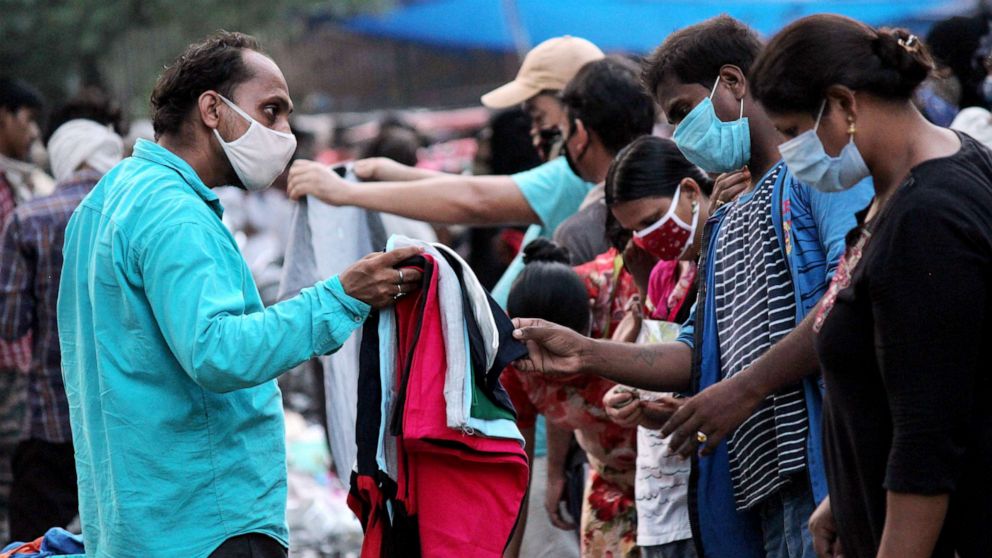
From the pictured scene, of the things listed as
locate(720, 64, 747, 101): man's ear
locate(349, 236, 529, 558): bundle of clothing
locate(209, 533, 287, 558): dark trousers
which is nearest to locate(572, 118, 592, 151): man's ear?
locate(720, 64, 747, 101): man's ear

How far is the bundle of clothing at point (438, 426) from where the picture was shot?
3367 mm

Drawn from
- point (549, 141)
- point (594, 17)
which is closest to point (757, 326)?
point (549, 141)

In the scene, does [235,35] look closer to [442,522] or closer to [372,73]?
[442,522]

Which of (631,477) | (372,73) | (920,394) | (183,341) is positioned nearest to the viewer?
(920,394)

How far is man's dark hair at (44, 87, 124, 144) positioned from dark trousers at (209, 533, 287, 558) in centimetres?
395

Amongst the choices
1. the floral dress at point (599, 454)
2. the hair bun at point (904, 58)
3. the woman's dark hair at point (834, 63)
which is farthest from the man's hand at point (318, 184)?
the hair bun at point (904, 58)

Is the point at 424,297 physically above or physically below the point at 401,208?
above

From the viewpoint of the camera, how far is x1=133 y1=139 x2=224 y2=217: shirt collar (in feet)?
10.9

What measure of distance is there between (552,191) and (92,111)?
2.77m

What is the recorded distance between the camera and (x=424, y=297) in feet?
11.1

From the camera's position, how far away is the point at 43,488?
597cm

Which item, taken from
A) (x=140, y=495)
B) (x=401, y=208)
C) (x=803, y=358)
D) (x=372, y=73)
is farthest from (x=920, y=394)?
(x=372, y=73)

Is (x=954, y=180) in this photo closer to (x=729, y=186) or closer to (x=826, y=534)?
(x=826, y=534)

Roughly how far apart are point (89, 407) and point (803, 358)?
5.65ft
